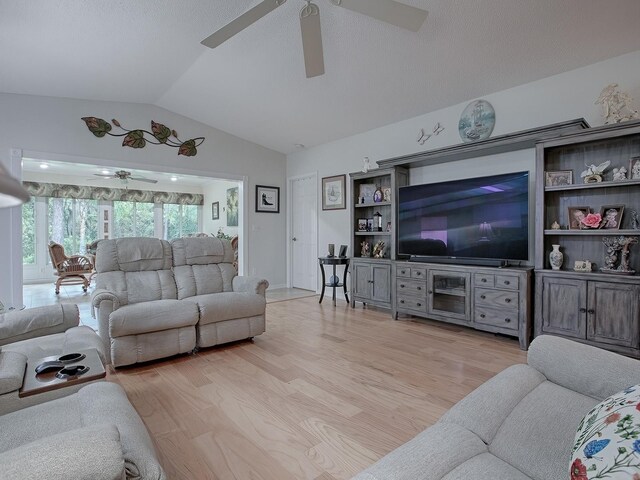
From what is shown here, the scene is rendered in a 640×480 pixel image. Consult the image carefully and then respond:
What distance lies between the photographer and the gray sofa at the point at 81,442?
0.71 metres

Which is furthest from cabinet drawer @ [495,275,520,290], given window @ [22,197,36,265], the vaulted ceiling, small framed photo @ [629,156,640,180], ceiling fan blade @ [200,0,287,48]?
window @ [22,197,36,265]

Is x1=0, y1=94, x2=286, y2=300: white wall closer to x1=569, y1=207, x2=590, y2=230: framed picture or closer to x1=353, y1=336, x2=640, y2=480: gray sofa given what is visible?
x1=569, y1=207, x2=590, y2=230: framed picture

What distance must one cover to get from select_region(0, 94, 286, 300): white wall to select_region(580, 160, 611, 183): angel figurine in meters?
4.75

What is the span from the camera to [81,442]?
2.59ft

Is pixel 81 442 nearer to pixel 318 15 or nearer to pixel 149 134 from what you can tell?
pixel 318 15

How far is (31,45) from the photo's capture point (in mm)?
3055

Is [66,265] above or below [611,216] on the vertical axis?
below

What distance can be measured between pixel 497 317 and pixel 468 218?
108cm

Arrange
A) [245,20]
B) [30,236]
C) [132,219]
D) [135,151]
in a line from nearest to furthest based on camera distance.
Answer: [245,20] → [135,151] → [30,236] → [132,219]

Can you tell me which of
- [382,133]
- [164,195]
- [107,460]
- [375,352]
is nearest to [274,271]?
[382,133]

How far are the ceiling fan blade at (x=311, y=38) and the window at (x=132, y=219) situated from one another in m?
7.75

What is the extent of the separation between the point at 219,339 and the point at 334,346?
1.09 m

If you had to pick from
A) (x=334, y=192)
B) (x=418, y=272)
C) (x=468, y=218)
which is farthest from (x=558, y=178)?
(x=334, y=192)

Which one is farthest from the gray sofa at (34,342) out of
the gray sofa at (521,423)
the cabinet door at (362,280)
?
the cabinet door at (362,280)
